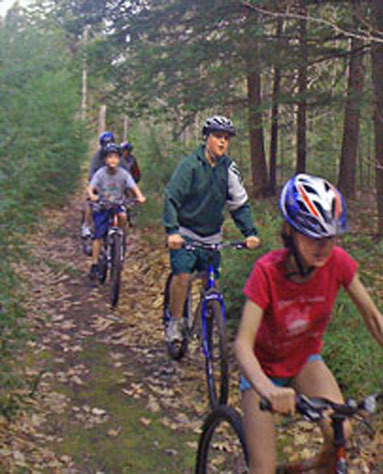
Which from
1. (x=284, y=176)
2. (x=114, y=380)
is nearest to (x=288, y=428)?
(x=114, y=380)

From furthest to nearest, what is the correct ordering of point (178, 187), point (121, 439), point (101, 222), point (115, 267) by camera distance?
point (101, 222) < point (115, 267) < point (178, 187) < point (121, 439)

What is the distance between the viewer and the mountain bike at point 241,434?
2836 mm

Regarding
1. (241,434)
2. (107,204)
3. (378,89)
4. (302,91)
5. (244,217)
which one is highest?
(302,91)

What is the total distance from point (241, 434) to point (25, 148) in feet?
25.0

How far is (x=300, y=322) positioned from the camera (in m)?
3.37

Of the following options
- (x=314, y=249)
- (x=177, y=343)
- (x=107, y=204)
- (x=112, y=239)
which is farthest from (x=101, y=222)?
(x=314, y=249)

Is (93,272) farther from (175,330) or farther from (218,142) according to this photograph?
(218,142)

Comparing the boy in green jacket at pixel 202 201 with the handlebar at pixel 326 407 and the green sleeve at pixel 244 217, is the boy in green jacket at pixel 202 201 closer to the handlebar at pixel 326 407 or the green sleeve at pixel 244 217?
the green sleeve at pixel 244 217

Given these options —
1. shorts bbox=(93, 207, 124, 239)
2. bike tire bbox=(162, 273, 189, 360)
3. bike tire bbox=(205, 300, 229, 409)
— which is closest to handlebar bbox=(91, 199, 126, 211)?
shorts bbox=(93, 207, 124, 239)

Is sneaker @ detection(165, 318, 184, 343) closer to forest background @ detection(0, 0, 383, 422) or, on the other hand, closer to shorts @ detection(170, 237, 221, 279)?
shorts @ detection(170, 237, 221, 279)

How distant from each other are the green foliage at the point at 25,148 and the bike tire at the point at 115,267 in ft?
4.12

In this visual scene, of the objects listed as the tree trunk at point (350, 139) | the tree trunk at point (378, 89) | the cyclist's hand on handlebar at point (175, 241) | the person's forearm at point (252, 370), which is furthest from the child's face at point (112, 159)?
the tree trunk at point (350, 139)

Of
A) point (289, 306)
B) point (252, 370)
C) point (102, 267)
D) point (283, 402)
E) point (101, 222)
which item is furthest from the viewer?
point (102, 267)

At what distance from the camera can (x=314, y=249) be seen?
320cm
